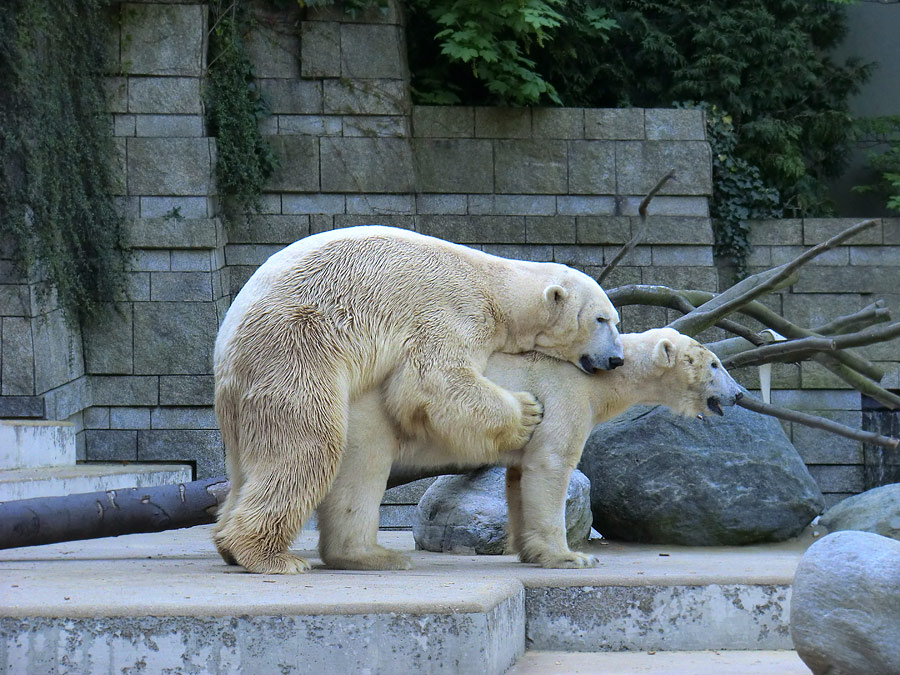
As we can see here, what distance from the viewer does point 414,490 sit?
9.30 metres

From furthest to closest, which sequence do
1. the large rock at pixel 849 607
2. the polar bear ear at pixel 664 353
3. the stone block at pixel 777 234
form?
the stone block at pixel 777 234 → the polar bear ear at pixel 664 353 → the large rock at pixel 849 607

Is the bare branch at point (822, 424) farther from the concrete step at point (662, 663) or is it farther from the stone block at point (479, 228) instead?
the stone block at point (479, 228)

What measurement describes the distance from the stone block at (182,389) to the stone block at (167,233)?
1.11 m

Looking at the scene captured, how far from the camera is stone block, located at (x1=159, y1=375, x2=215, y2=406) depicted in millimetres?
9180

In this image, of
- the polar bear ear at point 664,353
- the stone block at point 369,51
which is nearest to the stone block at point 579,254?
the stone block at point 369,51

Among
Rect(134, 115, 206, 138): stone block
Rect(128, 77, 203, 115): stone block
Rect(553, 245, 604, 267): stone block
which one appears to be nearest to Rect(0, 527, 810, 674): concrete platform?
Rect(134, 115, 206, 138): stone block

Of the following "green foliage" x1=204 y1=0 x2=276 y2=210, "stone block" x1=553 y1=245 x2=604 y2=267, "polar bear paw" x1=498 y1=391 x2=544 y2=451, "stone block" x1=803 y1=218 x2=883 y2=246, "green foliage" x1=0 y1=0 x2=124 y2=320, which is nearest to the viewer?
"polar bear paw" x1=498 y1=391 x2=544 y2=451

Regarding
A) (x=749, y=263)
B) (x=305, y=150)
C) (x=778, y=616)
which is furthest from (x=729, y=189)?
(x=778, y=616)

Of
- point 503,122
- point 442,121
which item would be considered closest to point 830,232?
point 503,122

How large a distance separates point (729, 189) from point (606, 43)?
1.99m

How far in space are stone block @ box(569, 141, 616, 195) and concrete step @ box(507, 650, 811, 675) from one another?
6.58 metres

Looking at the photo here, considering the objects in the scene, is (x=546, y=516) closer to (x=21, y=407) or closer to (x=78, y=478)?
(x=78, y=478)

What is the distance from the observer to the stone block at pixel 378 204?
9812 millimetres

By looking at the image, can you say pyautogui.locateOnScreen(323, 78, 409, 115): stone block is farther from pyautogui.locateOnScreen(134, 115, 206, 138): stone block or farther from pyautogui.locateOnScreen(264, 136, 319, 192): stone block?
pyautogui.locateOnScreen(134, 115, 206, 138): stone block
